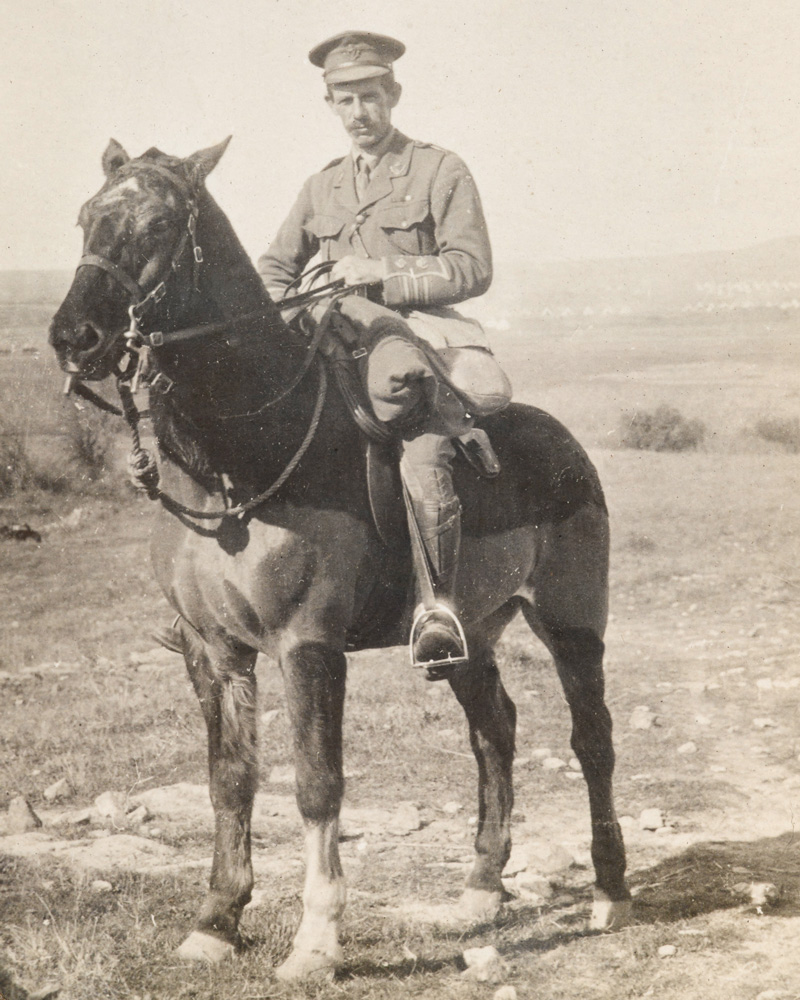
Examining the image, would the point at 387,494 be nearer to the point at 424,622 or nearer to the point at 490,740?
the point at 424,622

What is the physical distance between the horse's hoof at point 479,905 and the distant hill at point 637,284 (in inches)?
170

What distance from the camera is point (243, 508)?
4.50 metres

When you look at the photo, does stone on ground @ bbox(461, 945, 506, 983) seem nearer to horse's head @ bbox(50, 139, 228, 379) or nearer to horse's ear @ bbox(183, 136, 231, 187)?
horse's head @ bbox(50, 139, 228, 379)

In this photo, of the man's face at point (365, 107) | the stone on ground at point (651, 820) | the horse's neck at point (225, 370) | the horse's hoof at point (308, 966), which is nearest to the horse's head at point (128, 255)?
the horse's neck at point (225, 370)

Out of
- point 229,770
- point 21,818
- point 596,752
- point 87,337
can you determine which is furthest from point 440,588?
point 21,818

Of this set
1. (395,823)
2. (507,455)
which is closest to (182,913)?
(395,823)

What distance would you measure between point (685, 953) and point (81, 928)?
9.51ft

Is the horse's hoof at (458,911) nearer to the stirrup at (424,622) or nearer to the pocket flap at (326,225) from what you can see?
the stirrup at (424,622)

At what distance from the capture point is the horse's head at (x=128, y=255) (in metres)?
3.82

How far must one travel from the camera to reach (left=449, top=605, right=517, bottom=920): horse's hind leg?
5.96m

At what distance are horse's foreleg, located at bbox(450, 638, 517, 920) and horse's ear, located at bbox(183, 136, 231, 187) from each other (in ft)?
9.80

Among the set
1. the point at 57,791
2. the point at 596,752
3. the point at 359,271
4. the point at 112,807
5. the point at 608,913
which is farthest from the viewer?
the point at 57,791

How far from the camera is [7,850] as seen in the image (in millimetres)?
6078

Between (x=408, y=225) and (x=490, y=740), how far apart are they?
290cm
